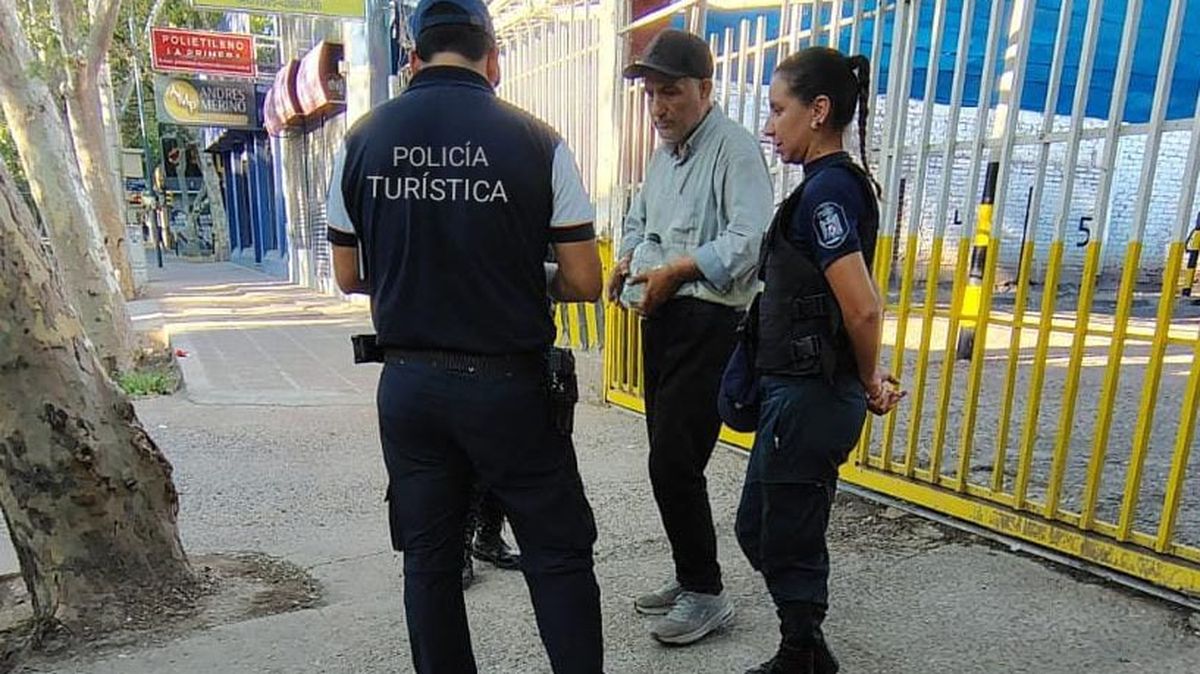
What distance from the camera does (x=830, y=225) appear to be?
2.03 meters

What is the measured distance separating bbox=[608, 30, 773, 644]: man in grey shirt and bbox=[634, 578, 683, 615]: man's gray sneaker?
12 centimetres

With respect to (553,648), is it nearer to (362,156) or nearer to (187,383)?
(362,156)

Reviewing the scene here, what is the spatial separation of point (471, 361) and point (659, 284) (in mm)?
760

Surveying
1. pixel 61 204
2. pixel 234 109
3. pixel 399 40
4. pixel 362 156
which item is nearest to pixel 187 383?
pixel 61 204

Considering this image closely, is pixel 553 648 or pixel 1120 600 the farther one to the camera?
pixel 1120 600

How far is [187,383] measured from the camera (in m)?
7.14

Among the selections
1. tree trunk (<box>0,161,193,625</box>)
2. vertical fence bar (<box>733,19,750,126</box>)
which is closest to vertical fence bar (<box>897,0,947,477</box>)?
vertical fence bar (<box>733,19,750,126</box>)

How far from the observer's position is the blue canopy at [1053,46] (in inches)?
177

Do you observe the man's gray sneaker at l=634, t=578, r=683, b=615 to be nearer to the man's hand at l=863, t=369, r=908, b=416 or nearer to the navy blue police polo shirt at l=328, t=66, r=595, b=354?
the man's hand at l=863, t=369, r=908, b=416

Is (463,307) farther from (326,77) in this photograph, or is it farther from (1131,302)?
(326,77)

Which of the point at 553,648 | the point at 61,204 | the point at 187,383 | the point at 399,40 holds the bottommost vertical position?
the point at 187,383

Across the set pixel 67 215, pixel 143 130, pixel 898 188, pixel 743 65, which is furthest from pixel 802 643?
pixel 143 130

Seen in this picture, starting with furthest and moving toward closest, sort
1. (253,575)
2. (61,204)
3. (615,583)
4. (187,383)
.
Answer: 1. (61,204)
2. (187,383)
3. (253,575)
4. (615,583)

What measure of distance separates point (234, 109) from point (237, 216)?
8.44 metres
